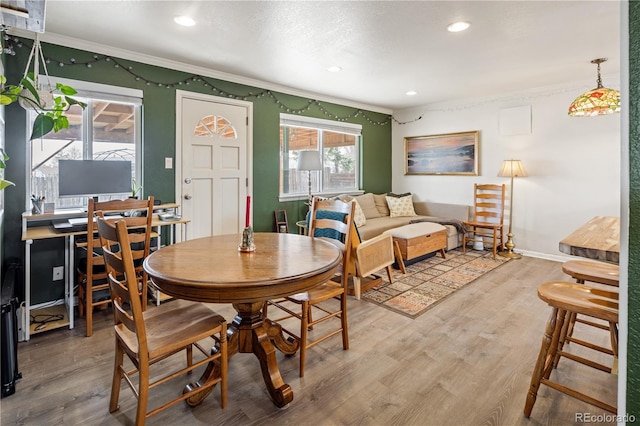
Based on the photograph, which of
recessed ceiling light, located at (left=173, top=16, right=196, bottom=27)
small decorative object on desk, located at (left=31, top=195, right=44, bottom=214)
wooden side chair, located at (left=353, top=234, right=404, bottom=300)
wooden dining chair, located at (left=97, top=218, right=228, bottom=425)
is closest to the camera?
wooden dining chair, located at (left=97, top=218, right=228, bottom=425)

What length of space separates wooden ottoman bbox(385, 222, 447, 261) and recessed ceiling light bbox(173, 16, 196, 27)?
2941 millimetres

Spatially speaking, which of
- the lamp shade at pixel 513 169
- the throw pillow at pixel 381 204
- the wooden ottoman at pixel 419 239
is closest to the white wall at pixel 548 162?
the lamp shade at pixel 513 169

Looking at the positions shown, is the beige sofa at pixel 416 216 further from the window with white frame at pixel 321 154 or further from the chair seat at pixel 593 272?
the chair seat at pixel 593 272

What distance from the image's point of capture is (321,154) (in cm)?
550

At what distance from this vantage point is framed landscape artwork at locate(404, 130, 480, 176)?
5539mm

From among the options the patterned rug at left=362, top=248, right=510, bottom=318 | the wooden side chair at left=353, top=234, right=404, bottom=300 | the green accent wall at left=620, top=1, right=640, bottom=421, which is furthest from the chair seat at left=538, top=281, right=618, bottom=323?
the wooden side chair at left=353, top=234, right=404, bottom=300

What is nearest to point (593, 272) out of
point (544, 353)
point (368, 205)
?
point (544, 353)

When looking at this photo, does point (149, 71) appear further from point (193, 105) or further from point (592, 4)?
point (592, 4)

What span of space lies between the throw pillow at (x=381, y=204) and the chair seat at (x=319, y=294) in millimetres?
3669

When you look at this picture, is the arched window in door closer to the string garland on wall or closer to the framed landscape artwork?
the string garland on wall

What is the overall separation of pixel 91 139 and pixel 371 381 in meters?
3.22

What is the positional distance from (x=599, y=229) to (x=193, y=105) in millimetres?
3809

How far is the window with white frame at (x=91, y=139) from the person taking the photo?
3.00 metres

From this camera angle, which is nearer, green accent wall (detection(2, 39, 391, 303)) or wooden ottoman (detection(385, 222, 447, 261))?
green accent wall (detection(2, 39, 391, 303))
